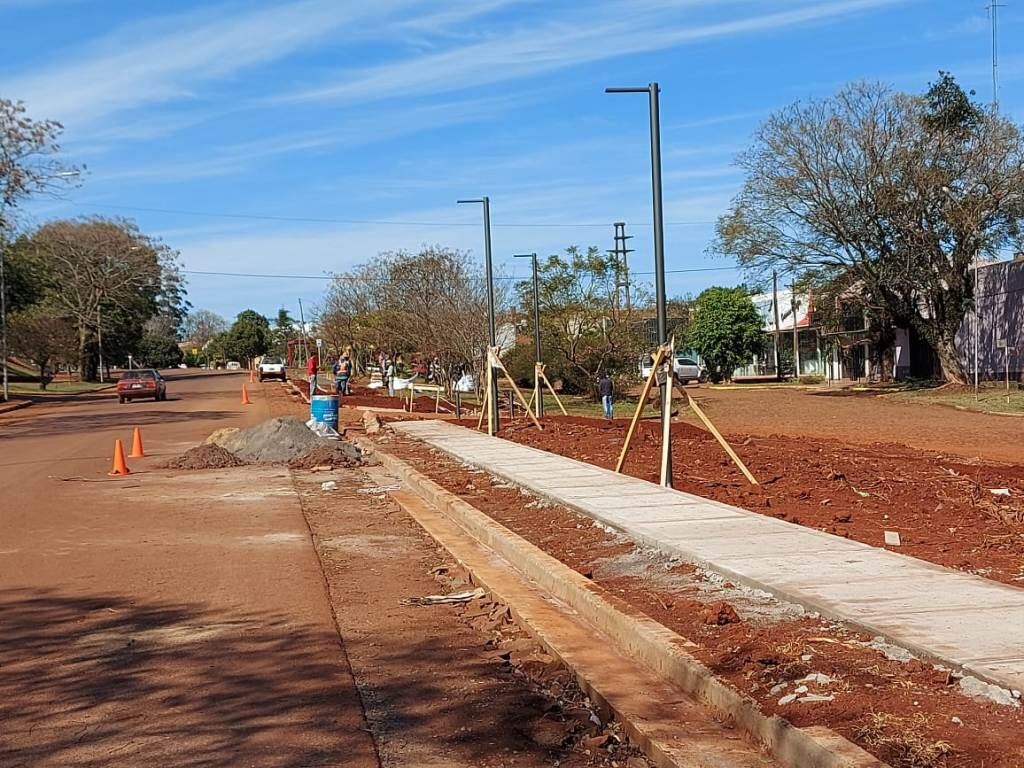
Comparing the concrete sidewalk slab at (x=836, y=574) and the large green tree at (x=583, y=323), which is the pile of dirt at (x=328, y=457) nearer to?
the concrete sidewalk slab at (x=836, y=574)

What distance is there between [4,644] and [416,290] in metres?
37.4

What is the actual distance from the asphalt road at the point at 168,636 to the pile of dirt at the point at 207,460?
12.3 ft

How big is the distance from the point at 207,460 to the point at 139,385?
98.4 feet

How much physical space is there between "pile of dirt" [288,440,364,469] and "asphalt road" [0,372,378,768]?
376 centimetres

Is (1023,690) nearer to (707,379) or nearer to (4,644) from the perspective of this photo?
(4,644)

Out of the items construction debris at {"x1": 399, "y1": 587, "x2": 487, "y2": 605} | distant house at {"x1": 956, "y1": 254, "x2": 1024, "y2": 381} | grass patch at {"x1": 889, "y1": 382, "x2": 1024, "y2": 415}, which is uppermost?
distant house at {"x1": 956, "y1": 254, "x2": 1024, "y2": 381}

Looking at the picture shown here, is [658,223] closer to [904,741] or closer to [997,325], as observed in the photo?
[904,741]

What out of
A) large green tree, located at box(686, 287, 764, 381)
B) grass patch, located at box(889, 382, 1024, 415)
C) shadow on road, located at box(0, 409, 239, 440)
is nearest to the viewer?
shadow on road, located at box(0, 409, 239, 440)

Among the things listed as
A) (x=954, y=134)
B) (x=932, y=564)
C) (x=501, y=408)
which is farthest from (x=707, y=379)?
(x=932, y=564)

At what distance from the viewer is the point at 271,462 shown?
21703 mm

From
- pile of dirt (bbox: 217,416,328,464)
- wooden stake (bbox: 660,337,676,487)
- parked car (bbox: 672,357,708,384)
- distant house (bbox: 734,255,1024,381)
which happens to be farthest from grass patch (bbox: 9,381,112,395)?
wooden stake (bbox: 660,337,676,487)

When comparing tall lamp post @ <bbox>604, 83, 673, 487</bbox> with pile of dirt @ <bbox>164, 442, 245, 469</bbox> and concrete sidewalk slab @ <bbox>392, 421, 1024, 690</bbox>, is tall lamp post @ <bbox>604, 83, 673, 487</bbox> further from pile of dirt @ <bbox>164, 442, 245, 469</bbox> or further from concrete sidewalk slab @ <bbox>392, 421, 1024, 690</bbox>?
pile of dirt @ <bbox>164, 442, 245, 469</bbox>

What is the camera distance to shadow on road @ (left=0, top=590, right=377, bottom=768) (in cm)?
568

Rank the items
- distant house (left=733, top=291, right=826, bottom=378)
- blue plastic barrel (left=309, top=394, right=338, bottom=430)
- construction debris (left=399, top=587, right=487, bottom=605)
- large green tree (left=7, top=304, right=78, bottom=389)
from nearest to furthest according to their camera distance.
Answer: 1. construction debris (left=399, top=587, right=487, bottom=605)
2. blue plastic barrel (left=309, top=394, right=338, bottom=430)
3. large green tree (left=7, top=304, right=78, bottom=389)
4. distant house (left=733, top=291, right=826, bottom=378)
